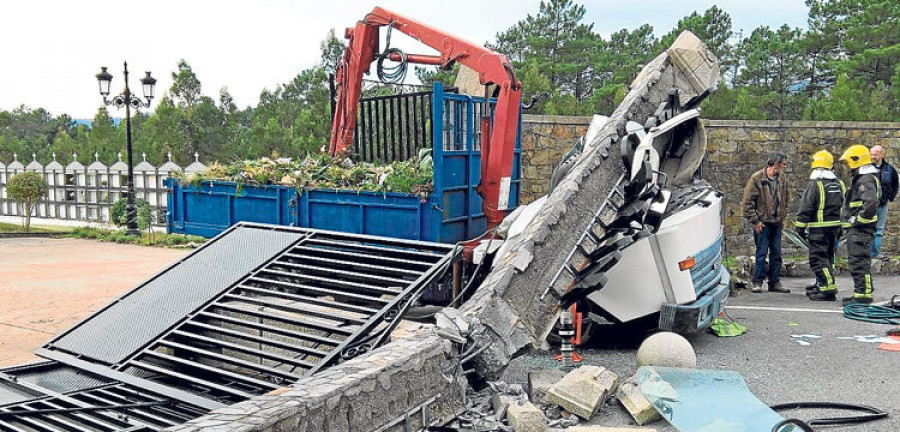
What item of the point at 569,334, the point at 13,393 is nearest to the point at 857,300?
the point at 569,334

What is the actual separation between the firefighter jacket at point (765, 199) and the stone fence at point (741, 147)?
2.40 metres

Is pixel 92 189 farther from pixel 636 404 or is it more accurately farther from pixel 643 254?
pixel 636 404

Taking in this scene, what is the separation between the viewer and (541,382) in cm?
518

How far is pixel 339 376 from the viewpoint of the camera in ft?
13.5

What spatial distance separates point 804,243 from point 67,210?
21.9 m

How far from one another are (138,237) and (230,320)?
12762mm

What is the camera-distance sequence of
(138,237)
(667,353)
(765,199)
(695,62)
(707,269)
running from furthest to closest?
(138,237) < (765,199) < (695,62) < (707,269) < (667,353)

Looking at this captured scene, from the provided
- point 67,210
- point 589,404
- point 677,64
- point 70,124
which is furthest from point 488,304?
point 70,124

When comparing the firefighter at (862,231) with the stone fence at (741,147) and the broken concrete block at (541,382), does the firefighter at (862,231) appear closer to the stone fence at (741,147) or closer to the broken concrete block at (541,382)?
the stone fence at (741,147)

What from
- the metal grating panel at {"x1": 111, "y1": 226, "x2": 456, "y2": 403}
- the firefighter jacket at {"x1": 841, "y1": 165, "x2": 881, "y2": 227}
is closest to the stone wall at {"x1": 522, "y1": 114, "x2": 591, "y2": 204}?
the firefighter jacket at {"x1": 841, "y1": 165, "x2": 881, "y2": 227}

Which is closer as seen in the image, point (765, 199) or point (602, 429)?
point (602, 429)

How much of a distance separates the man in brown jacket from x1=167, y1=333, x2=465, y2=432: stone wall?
22.1 ft

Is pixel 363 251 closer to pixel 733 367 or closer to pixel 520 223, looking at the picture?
pixel 520 223

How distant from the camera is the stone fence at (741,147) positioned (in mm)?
12453
